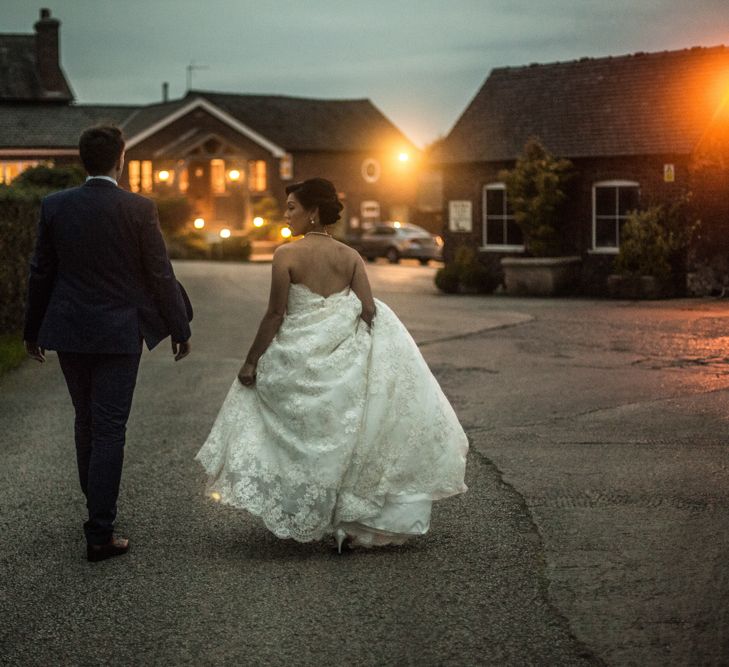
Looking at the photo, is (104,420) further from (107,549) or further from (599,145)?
(599,145)

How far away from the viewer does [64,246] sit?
624 centimetres

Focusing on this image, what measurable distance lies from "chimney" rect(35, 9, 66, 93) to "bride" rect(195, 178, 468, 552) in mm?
61593

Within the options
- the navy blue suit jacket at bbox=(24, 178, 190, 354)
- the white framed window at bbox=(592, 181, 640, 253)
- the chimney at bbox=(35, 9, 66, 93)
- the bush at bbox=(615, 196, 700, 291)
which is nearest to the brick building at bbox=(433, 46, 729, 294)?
the white framed window at bbox=(592, 181, 640, 253)

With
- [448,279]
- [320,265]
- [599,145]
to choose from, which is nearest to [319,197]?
[320,265]

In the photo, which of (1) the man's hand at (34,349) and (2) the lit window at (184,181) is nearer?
(1) the man's hand at (34,349)

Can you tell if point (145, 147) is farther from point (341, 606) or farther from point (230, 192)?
point (341, 606)

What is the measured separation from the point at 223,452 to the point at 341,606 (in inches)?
50.2

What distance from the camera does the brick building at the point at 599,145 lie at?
26859 mm

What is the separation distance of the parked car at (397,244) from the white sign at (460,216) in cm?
1154

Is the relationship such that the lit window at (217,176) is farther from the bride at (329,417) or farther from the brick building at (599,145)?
the bride at (329,417)

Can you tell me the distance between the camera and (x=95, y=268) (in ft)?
20.5

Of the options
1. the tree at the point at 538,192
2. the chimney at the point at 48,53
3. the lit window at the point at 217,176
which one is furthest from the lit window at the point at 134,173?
the tree at the point at 538,192

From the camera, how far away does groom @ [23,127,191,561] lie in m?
6.21

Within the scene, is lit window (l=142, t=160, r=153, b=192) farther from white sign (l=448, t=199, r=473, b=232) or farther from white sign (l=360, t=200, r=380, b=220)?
white sign (l=448, t=199, r=473, b=232)
